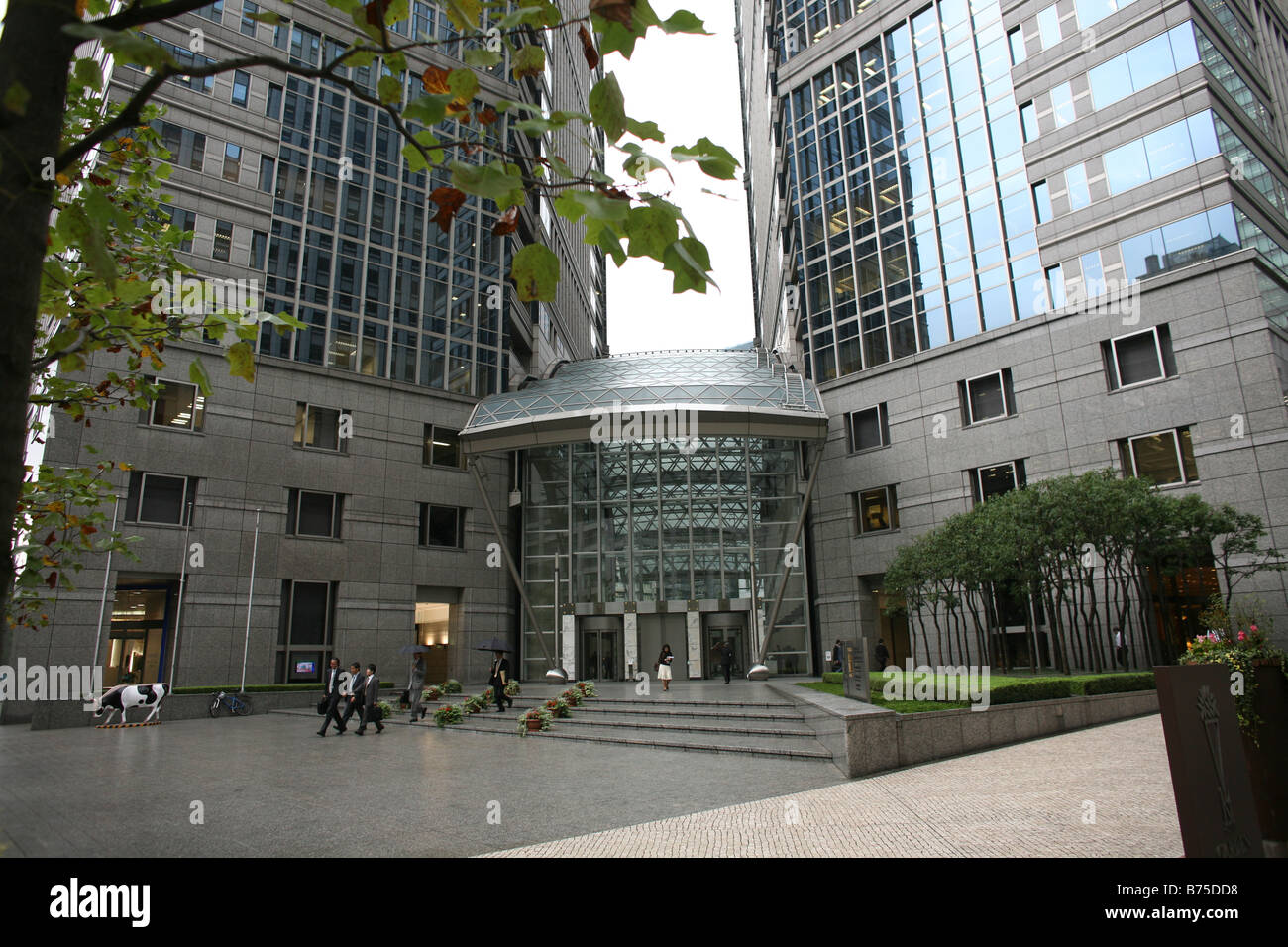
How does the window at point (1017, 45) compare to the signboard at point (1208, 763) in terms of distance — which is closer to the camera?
the signboard at point (1208, 763)

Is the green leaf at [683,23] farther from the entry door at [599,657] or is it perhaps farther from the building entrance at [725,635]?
the entry door at [599,657]

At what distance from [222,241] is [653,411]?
781 inches

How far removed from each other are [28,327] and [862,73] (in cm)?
4456

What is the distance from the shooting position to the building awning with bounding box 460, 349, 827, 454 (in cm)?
3114

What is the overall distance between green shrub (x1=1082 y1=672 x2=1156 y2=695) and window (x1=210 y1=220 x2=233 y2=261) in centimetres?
3471

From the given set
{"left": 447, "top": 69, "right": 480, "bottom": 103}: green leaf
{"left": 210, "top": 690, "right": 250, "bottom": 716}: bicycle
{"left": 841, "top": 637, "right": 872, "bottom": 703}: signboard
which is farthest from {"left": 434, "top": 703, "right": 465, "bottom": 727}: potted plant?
{"left": 447, "top": 69, "right": 480, "bottom": 103}: green leaf

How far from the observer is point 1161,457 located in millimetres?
26750

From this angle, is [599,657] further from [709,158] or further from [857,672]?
[709,158]

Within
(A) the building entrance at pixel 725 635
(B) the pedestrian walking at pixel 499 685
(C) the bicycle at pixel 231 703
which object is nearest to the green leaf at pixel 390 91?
(B) the pedestrian walking at pixel 499 685

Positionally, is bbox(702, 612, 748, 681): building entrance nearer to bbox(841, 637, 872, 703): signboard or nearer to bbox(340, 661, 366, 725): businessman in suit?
bbox(340, 661, 366, 725): businessman in suit

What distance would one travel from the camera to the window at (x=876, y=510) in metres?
34.8
